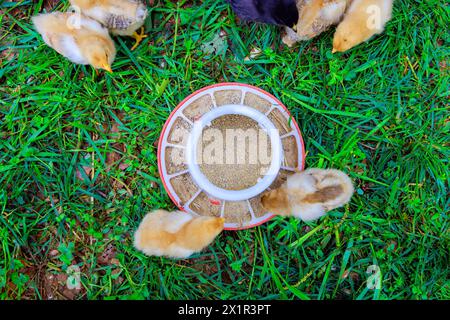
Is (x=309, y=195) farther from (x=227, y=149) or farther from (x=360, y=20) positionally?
(x=360, y=20)

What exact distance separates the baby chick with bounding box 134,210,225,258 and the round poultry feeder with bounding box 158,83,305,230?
7.4 inches

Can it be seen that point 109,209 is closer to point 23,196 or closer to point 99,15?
point 23,196

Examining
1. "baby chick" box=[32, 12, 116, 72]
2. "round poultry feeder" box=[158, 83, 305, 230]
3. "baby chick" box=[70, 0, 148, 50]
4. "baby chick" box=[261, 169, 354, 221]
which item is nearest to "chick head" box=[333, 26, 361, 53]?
"round poultry feeder" box=[158, 83, 305, 230]

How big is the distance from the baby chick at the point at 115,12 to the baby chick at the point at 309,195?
3.38 feet

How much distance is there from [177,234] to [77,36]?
3.26 feet

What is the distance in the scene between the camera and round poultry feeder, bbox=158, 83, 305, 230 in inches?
74.0

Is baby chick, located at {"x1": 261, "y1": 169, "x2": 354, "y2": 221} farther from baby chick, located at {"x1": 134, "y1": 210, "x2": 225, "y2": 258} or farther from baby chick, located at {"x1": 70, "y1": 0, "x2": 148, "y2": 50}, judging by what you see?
baby chick, located at {"x1": 70, "y1": 0, "x2": 148, "y2": 50}

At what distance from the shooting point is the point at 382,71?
6.77 feet

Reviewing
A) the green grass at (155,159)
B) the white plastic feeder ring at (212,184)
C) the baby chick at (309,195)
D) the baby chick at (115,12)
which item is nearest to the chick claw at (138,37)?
the green grass at (155,159)

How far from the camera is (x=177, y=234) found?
1649 mm

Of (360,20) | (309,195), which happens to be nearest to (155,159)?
(309,195)

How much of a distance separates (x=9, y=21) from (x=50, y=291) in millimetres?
1460

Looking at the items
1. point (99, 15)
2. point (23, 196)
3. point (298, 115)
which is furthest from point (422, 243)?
point (23, 196)
